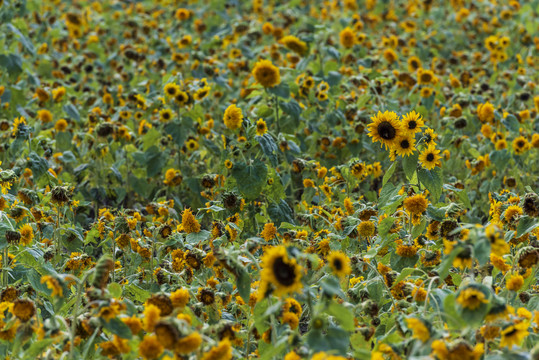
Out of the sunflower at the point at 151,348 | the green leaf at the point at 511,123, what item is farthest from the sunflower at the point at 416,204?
the green leaf at the point at 511,123

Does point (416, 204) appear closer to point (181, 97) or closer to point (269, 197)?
point (269, 197)

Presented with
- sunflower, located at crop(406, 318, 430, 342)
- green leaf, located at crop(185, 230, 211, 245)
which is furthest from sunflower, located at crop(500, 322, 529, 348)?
green leaf, located at crop(185, 230, 211, 245)

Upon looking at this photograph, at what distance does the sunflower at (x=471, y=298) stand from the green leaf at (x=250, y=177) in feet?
5.40

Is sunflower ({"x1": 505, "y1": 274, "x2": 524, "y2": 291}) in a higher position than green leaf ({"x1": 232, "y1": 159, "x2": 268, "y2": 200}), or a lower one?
higher

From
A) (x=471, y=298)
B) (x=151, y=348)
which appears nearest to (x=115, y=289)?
(x=151, y=348)

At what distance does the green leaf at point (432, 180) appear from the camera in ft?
9.65

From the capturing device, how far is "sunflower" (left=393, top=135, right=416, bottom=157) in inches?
113

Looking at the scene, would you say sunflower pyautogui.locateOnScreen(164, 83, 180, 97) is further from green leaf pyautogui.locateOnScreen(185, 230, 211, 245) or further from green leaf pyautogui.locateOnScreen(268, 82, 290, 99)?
green leaf pyautogui.locateOnScreen(185, 230, 211, 245)

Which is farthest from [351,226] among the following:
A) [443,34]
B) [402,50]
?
[443,34]

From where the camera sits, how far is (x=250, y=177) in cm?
344

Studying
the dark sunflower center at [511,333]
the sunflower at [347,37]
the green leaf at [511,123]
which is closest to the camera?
the dark sunflower center at [511,333]

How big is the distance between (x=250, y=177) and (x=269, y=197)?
0.83 ft

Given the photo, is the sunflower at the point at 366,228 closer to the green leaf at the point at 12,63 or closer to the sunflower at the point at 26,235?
the sunflower at the point at 26,235

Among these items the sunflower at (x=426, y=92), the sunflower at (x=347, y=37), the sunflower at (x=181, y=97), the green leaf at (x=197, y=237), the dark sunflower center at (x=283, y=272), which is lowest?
the sunflower at (x=426, y=92)
